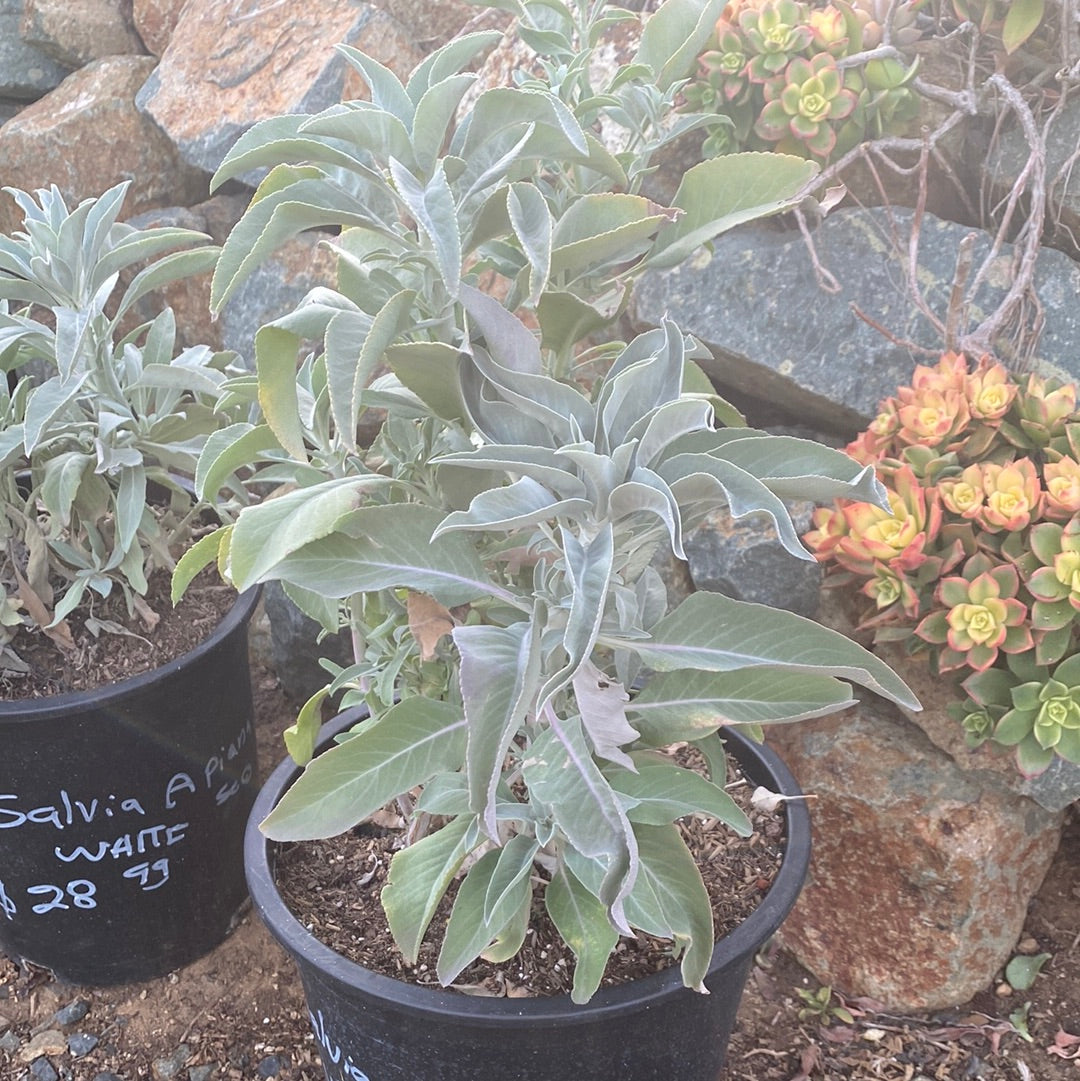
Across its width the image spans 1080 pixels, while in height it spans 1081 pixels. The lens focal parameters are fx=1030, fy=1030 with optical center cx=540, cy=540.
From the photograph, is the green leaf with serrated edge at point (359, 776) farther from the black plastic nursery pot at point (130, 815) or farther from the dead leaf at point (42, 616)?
the dead leaf at point (42, 616)

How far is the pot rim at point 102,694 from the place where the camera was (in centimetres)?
137

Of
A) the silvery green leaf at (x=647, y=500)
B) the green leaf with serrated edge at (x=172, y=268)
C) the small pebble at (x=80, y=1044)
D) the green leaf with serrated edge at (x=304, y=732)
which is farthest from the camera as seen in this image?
the small pebble at (x=80, y=1044)

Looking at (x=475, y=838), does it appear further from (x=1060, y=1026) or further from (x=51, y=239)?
(x=1060, y=1026)

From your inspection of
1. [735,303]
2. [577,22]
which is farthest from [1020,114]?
[577,22]

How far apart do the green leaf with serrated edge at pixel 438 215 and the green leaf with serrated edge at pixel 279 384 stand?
148mm

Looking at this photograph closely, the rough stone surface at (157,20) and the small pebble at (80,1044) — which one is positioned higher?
the rough stone surface at (157,20)

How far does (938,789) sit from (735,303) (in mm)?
863

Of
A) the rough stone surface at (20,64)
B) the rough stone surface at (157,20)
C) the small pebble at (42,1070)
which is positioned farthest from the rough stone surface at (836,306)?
the rough stone surface at (20,64)

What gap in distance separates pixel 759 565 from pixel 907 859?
498 millimetres

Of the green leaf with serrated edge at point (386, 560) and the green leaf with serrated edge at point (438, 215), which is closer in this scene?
the green leaf with serrated edge at point (438, 215)

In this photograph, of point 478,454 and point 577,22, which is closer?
point 478,454

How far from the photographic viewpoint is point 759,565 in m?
1.68

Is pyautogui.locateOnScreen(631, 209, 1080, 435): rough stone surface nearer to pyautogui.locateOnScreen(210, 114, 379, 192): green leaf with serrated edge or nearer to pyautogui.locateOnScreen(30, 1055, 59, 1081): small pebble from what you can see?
pyautogui.locateOnScreen(210, 114, 379, 192): green leaf with serrated edge

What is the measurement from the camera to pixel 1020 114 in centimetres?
160
